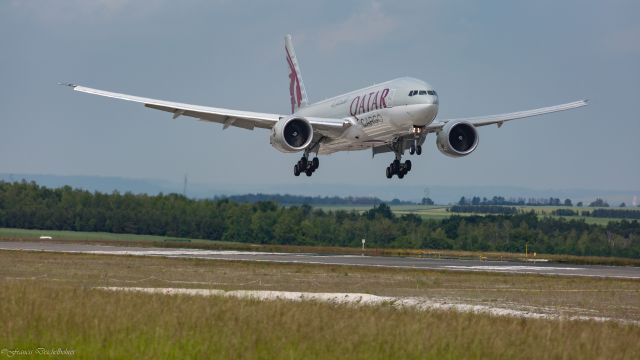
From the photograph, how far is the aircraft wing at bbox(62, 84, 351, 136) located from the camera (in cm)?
6174

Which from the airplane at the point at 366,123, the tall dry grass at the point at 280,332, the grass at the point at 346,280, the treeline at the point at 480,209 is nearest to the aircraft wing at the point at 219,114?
the airplane at the point at 366,123

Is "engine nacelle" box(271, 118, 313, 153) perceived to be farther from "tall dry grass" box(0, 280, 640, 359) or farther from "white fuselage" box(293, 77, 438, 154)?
"tall dry grass" box(0, 280, 640, 359)

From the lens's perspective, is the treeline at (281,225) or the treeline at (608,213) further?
the treeline at (608,213)

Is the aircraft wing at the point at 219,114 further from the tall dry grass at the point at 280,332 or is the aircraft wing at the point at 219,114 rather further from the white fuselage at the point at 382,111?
the tall dry grass at the point at 280,332

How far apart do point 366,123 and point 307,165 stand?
8165mm

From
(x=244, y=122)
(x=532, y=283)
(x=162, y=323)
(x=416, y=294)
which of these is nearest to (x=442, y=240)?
(x=244, y=122)

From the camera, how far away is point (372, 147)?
2502 inches

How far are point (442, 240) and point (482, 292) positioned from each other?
70.6 meters

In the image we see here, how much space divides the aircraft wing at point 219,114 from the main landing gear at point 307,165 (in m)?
3.07

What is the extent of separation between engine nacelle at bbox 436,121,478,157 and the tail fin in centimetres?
1864

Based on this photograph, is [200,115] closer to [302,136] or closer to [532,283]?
[302,136]

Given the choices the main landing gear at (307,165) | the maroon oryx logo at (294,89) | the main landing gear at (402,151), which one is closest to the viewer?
the main landing gear at (402,151)

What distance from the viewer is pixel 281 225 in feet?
347

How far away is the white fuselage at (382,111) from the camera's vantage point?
2213 inches
